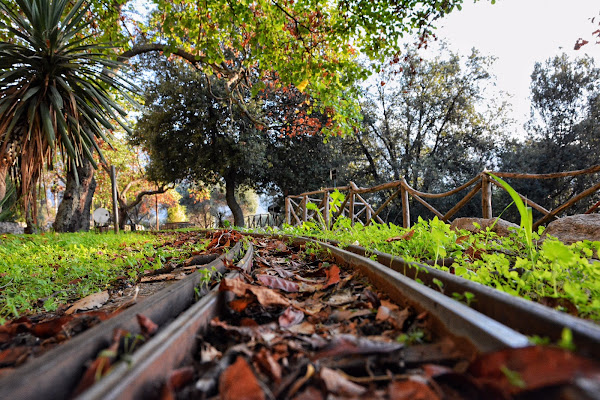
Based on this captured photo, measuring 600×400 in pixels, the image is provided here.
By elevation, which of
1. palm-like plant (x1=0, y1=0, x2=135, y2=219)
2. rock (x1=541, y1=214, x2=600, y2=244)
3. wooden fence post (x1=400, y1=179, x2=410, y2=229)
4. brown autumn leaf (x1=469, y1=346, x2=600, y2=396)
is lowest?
brown autumn leaf (x1=469, y1=346, x2=600, y2=396)

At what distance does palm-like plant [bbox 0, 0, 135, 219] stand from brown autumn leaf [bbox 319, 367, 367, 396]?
248 inches

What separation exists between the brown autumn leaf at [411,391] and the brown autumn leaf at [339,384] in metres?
0.09

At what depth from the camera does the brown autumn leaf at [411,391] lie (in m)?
0.75

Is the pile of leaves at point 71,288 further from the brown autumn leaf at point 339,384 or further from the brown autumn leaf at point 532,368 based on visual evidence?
the brown autumn leaf at point 532,368

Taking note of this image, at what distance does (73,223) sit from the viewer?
33.2 ft

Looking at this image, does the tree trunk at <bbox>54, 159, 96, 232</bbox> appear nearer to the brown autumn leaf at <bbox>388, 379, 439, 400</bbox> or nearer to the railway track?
the railway track

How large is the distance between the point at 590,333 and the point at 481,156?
2125cm

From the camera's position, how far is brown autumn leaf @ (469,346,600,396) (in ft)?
2.03

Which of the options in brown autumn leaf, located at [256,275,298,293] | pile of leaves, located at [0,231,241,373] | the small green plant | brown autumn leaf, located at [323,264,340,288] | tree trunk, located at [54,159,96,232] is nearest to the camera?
the small green plant

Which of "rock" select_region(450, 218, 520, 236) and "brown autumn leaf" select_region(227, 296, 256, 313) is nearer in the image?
"brown autumn leaf" select_region(227, 296, 256, 313)

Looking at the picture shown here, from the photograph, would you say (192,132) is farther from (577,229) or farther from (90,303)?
(577,229)

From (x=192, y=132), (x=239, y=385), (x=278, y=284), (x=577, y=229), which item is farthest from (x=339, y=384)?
(x=192, y=132)

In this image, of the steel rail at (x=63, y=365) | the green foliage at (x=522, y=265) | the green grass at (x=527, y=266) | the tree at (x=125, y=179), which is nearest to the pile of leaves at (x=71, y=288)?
the steel rail at (x=63, y=365)

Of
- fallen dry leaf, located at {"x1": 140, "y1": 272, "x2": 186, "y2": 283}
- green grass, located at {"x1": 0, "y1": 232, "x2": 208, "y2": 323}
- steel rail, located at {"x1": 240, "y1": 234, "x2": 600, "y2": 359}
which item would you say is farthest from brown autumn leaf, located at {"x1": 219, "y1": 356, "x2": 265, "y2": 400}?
fallen dry leaf, located at {"x1": 140, "y1": 272, "x2": 186, "y2": 283}
